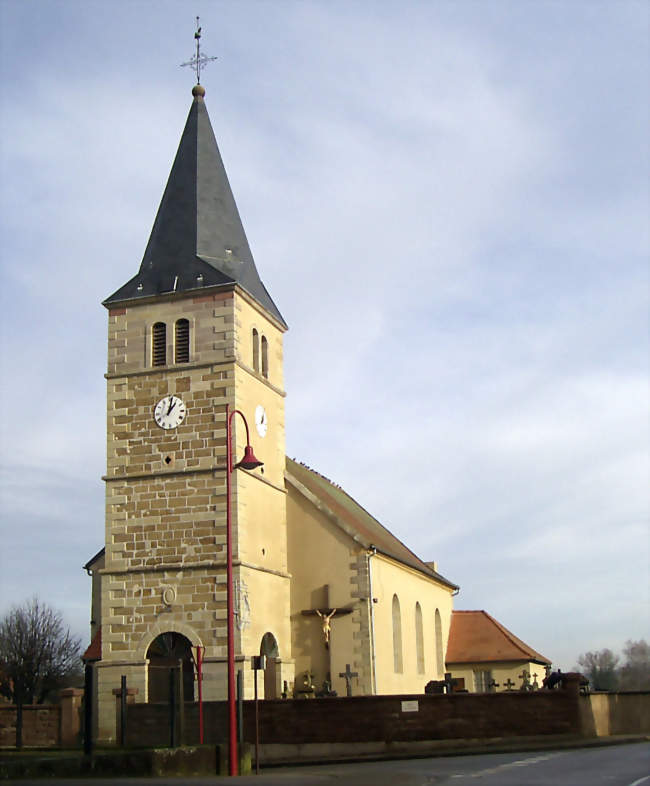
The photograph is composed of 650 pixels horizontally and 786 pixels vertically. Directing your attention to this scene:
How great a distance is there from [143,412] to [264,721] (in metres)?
9.63

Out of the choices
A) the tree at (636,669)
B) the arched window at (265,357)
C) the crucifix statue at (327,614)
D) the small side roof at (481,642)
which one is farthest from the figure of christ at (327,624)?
the tree at (636,669)

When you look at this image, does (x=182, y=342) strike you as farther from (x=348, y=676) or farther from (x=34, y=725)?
(x=34, y=725)

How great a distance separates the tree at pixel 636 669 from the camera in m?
129

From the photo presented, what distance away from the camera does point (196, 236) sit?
32281mm

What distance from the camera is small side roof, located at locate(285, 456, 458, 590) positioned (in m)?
32.5

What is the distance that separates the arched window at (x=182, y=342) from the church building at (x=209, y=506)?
35 mm

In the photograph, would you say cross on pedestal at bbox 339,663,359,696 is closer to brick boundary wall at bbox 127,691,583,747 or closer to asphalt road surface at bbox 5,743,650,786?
brick boundary wall at bbox 127,691,583,747

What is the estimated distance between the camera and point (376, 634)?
106 ft

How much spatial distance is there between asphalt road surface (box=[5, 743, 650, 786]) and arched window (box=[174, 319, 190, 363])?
497 inches

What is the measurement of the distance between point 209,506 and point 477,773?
1286 centimetres

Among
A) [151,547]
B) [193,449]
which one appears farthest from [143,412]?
[151,547]

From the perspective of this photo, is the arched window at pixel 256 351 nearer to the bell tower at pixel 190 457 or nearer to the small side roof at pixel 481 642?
the bell tower at pixel 190 457

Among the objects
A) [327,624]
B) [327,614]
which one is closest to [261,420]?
[327,614]

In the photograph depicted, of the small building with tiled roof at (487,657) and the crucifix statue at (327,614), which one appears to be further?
the small building with tiled roof at (487,657)
